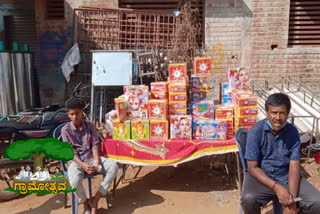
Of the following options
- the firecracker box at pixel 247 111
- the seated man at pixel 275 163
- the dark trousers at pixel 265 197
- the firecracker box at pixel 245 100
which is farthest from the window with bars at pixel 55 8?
the dark trousers at pixel 265 197

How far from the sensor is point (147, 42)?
7.25 m

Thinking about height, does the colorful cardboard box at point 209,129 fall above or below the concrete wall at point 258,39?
below

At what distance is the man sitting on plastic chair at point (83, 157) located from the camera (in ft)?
10.9

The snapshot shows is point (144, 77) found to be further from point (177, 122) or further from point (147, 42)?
point (177, 122)

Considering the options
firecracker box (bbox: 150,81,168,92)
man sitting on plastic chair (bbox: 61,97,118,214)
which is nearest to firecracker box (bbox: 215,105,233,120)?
firecracker box (bbox: 150,81,168,92)

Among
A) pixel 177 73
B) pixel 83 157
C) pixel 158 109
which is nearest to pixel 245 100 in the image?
pixel 177 73

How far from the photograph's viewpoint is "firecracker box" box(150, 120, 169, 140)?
3670mm

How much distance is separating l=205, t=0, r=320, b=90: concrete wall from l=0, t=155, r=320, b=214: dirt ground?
3109 millimetres

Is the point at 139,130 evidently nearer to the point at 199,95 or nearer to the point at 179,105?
the point at 179,105

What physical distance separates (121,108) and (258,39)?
4.63 m

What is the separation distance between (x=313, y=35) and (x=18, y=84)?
638cm

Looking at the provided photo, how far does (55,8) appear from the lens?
296 inches

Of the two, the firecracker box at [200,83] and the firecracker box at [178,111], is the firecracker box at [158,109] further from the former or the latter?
the firecracker box at [200,83]

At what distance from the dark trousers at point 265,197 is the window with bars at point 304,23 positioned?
5.22 metres
